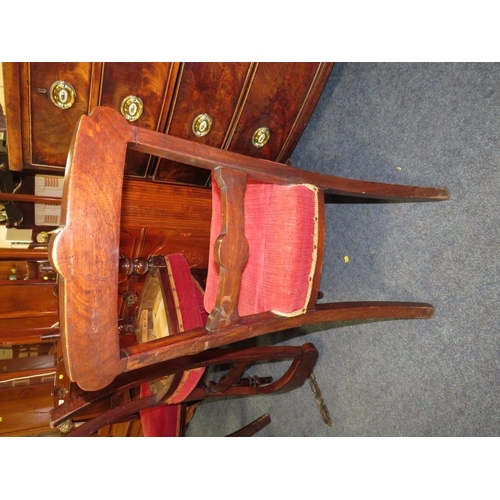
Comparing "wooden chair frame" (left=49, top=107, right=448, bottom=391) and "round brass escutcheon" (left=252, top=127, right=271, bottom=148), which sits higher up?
"round brass escutcheon" (left=252, top=127, right=271, bottom=148)

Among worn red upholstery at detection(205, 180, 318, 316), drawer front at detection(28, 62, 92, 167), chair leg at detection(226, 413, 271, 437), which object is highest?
drawer front at detection(28, 62, 92, 167)

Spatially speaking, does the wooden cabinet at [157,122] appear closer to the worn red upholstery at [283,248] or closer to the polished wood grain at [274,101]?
the polished wood grain at [274,101]

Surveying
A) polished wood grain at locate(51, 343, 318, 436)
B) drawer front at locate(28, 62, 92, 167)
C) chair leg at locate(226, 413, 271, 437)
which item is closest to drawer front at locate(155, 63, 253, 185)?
drawer front at locate(28, 62, 92, 167)

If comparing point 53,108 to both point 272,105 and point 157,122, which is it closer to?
point 157,122

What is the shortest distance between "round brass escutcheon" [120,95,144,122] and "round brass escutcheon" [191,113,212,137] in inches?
9.7

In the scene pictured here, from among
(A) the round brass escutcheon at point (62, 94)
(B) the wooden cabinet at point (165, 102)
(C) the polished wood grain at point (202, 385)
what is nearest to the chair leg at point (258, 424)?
(C) the polished wood grain at point (202, 385)

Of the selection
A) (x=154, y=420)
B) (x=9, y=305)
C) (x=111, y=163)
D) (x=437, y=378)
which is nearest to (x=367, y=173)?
(x=437, y=378)

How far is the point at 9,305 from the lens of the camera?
2113 millimetres

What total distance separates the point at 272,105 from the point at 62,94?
90 centimetres

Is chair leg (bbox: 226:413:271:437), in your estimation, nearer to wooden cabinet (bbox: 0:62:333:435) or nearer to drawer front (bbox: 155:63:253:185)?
wooden cabinet (bbox: 0:62:333:435)

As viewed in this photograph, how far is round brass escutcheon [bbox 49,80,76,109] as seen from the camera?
142 cm

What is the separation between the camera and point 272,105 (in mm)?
1800

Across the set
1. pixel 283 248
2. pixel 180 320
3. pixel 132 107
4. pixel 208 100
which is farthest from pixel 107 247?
pixel 208 100

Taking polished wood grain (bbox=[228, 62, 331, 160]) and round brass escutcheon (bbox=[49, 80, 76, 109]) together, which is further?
polished wood grain (bbox=[228, 62, 331, 160])
